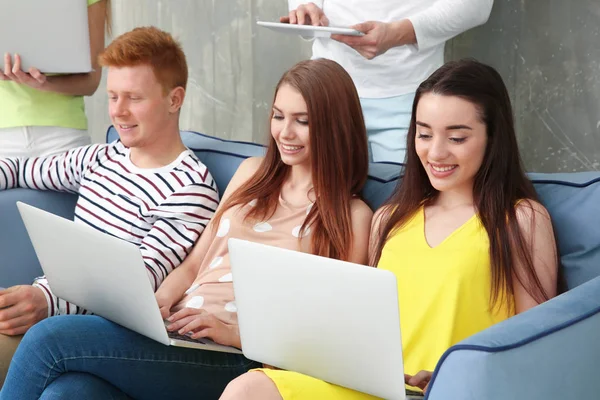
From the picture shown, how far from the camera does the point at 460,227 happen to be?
178 centimetres

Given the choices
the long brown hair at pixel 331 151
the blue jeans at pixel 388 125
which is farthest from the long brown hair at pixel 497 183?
the blue jeans at pixel 388 125

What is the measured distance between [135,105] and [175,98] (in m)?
0.11

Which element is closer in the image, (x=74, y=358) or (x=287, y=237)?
(x=74, y=358)

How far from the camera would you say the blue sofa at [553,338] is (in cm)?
135

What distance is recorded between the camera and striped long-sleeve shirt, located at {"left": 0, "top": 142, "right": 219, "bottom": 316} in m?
2.14

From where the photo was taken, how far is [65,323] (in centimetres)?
183

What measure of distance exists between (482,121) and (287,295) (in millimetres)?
536

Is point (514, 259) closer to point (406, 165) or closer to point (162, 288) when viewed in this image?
point (406, 165)

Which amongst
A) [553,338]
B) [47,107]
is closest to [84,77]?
[47,107]

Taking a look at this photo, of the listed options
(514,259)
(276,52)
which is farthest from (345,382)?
(276,52)

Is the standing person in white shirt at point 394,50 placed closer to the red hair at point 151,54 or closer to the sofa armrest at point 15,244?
the red hair at point 151,54

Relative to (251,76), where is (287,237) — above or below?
below

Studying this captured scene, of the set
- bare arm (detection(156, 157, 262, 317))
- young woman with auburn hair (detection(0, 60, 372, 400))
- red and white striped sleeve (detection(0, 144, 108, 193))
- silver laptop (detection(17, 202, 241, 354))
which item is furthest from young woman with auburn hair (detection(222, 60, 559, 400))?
red and white striped sleeve (detection(0, 144, 108, 193))

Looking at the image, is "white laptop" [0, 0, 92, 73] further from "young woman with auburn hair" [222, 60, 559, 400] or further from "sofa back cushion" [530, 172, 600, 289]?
"sofa back cushion" [530, 172, 600, 289]
